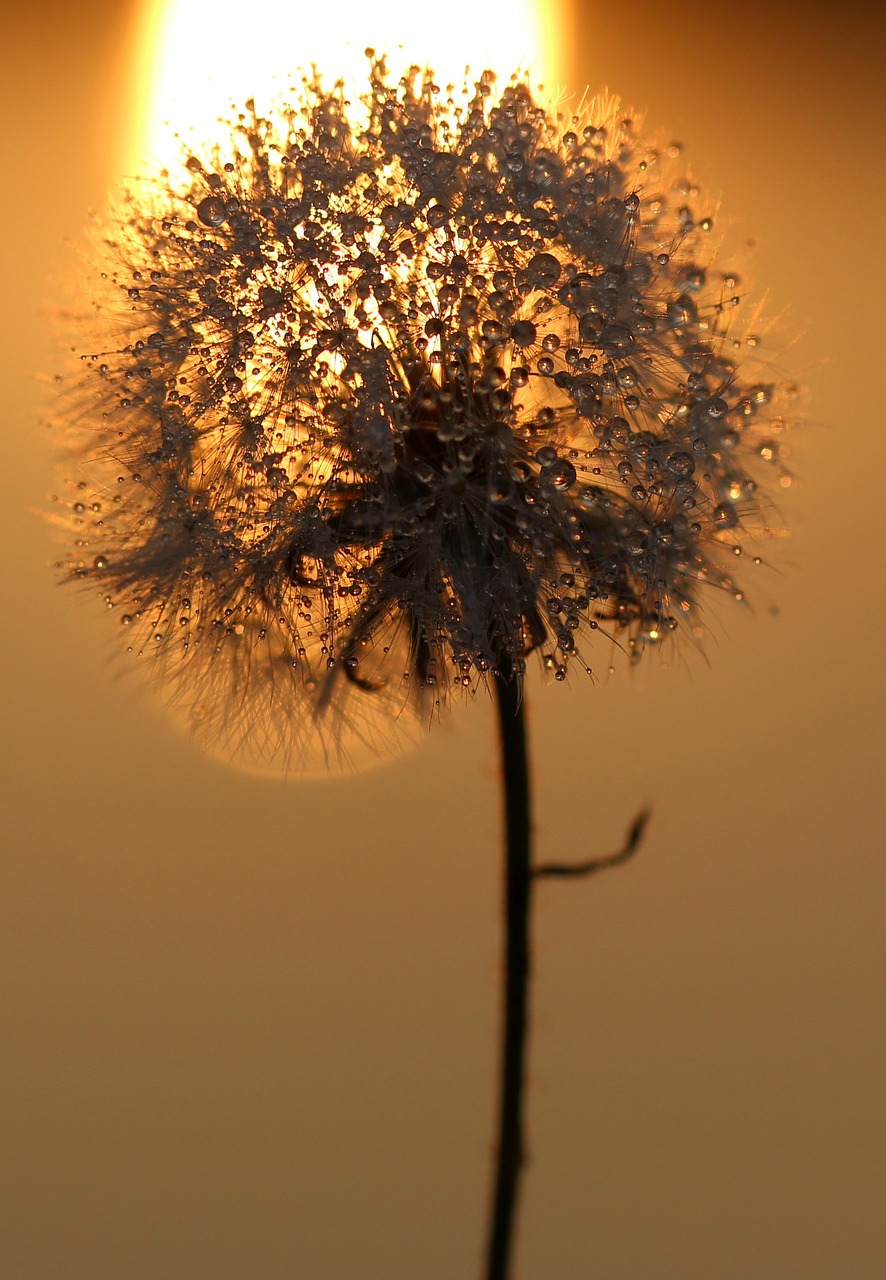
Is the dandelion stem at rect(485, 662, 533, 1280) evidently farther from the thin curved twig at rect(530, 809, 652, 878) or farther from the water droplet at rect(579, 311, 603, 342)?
the water droplet at rect(579, 311, 603, 342)

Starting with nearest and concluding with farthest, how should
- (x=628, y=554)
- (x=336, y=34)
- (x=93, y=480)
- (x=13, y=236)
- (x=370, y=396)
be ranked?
(x=370, y=396) → (x=628, y=554) → (x=93, y=480) → (x=336, y=34) → (x=13, y=236)

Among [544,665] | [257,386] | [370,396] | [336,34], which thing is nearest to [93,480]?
[257,386]

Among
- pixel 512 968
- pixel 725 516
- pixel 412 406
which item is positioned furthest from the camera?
pixel 512 968

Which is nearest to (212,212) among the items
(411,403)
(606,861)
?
(411,403)

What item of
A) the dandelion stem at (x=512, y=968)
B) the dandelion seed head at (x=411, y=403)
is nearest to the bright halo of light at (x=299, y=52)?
the dandelion seed head at (x=411, y=403)

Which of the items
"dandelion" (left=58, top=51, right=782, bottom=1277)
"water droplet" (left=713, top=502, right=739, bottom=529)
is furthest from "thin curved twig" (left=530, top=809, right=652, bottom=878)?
"water droplet" (left=713, top=502, right=739, bottom=529)

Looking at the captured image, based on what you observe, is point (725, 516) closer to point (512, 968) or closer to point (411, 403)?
point (411, 403)

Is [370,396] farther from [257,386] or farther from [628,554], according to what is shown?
[628,554]

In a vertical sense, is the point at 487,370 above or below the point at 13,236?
below
